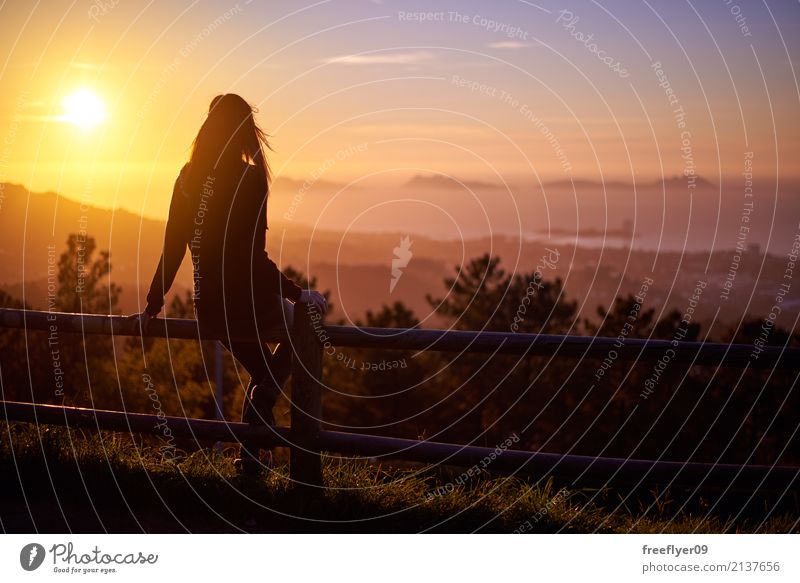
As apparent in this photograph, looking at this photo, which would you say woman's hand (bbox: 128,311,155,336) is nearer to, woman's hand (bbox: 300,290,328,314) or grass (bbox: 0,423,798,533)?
grass (bbox: 0,423,798,533)

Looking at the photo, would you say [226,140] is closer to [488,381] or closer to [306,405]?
[306,405]

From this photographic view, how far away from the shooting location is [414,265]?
61000mm

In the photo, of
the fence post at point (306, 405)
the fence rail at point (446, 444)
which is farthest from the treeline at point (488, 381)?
the fence post at point (306, 405)

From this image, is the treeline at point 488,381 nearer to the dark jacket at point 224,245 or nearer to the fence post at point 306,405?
the fence post at point 306,405

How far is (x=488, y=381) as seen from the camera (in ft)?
175

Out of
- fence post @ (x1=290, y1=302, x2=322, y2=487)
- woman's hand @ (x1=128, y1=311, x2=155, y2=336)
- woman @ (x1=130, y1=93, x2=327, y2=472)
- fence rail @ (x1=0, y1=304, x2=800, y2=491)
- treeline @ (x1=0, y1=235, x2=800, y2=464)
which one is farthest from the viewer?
treeline @ (x1=0, y1=235, x2=800, y2=464)

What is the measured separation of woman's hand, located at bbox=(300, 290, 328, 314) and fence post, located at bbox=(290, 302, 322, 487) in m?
0.11

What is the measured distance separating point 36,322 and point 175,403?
45.7 m

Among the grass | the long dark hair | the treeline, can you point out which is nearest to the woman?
the long dark hair

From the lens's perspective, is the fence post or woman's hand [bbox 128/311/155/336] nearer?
the fence post

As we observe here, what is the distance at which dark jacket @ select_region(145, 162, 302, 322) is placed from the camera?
547 cm
